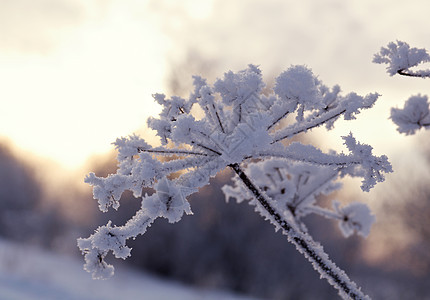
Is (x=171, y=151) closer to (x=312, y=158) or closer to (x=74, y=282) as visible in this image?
(x=312, y=158)

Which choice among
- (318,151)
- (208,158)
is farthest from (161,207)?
(318,151)

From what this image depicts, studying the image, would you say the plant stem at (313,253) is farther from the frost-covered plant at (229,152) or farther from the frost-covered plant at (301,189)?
the frost-covered plant at (301,189)

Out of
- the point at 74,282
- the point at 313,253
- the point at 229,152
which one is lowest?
the point at 313,253

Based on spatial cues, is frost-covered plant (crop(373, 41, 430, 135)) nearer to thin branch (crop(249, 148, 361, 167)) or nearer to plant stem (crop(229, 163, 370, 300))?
thin branch (crop(249, 148, 361, 167))

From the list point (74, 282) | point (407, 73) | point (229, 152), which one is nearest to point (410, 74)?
point (407, 73)

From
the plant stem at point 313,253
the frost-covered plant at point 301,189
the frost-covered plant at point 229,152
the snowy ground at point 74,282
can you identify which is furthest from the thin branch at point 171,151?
the snowy ground at point 74,282

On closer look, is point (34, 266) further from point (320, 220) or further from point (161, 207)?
point (161, 207)
